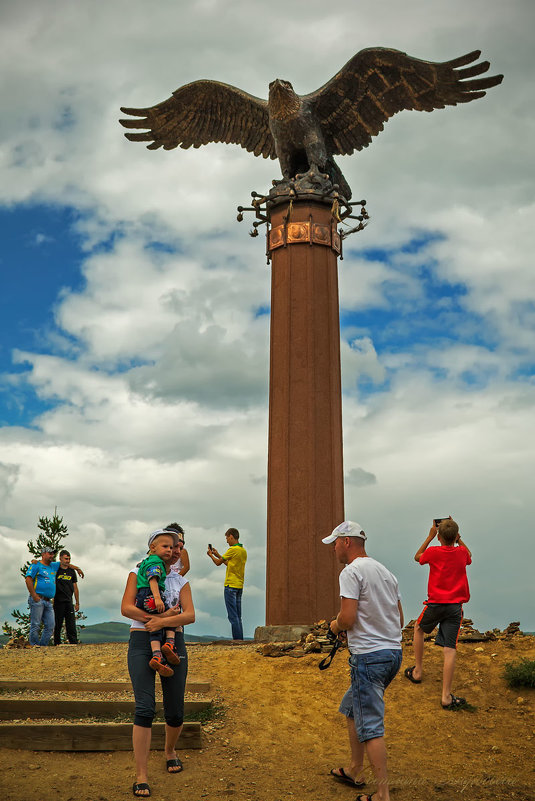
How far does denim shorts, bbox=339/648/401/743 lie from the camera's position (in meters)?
5.69

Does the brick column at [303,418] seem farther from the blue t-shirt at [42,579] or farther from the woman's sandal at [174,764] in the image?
the woman's sandal at [174,764]

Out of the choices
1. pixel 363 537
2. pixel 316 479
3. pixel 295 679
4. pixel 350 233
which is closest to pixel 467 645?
pixel 295 679

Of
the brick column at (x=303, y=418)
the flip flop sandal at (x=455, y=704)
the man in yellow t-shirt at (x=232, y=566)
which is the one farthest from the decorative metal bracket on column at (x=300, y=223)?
the flip flop sandal at (x=455, y=704)

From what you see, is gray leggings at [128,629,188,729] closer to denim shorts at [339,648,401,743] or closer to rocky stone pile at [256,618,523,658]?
denim shorts at [339,648,401,743]

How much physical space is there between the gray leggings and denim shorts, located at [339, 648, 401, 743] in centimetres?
145

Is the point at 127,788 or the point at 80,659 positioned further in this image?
the point at 80,659

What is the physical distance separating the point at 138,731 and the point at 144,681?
37 centimetres

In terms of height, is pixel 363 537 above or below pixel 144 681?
above

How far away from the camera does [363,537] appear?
6141mm

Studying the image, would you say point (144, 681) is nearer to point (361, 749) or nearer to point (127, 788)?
point (127, 788)

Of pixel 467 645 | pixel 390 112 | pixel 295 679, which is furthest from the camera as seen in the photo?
pixel 390 112

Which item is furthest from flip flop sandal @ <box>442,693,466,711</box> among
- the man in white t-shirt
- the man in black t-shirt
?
the man in black t-shirt

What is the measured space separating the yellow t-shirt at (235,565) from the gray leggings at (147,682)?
6.84 m

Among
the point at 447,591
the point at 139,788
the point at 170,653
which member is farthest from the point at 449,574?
the point at 139,788
